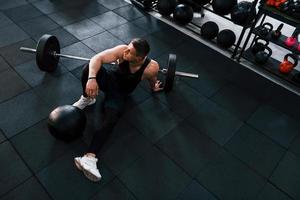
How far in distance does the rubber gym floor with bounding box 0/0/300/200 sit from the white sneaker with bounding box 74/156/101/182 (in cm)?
9

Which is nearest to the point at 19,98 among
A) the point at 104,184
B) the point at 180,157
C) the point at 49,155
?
the point at 49,155

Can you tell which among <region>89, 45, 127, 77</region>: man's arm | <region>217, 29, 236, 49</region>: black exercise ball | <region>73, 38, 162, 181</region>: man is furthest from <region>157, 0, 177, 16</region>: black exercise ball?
<region>89, 45, 127, 77</region>: man's arm

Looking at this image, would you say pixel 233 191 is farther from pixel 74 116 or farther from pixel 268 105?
pixel 74 116

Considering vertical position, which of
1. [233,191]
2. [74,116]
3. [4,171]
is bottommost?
[4,171]

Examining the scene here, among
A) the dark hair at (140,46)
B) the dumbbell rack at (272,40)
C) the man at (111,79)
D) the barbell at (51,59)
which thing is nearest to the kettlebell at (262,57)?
the dumbbell rack at (272,40)

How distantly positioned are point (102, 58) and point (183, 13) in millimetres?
1734

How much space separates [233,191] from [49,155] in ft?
4.89

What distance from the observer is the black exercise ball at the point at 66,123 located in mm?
1914

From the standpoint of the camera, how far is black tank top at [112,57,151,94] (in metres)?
2.14

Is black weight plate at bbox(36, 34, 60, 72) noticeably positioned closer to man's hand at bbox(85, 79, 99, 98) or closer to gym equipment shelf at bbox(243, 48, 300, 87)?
man's hand at bbox(85, 79, 99, 98)

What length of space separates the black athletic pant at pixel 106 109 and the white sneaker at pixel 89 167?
3.2 inches

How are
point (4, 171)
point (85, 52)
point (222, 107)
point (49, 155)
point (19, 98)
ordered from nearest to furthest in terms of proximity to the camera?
point (4, 171) < point (49, 155) < point (19, 98) < point (222, 107) < point (85, 52)

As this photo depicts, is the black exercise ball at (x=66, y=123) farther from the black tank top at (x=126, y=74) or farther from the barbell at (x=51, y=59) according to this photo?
the barbell at (x=51, y=59)

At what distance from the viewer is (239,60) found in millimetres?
3191
